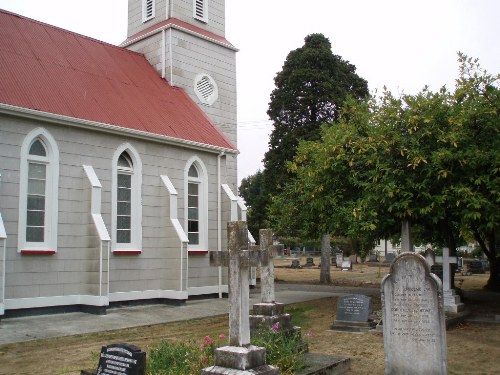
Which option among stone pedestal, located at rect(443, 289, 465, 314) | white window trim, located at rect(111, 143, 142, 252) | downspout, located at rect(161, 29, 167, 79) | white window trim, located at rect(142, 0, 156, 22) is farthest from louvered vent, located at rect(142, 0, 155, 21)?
stone pedestal, located at rect(443, 289, 465, 314)

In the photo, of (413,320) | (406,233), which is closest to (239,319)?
(413,320)

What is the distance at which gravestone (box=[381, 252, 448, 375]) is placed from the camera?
787 cm

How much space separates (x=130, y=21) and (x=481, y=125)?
1733 cm

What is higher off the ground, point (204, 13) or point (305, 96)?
point (204, 13)

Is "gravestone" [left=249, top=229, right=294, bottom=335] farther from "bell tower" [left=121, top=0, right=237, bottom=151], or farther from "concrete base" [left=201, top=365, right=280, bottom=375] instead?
"bell tower" [left=121, top=0, right=237, bottom=151]

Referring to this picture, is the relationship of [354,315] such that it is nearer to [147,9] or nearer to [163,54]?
[163,54]

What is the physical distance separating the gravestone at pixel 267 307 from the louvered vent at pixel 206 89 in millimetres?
13967

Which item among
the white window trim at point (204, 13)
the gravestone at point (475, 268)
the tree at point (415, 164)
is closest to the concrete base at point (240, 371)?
the tree at point (415, 164)

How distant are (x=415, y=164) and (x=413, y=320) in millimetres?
5949

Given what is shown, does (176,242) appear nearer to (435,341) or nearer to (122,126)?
→ (122,126)

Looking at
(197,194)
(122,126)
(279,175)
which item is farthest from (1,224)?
(279,175)

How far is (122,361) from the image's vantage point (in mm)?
6867

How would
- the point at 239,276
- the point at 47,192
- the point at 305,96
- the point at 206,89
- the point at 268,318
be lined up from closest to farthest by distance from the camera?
the point at 239,276 → the point at 268,318 → the point at 47,192 → the point at 206,89 → the point at 305,96

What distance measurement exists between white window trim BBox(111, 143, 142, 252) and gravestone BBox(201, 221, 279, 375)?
33.4ft
